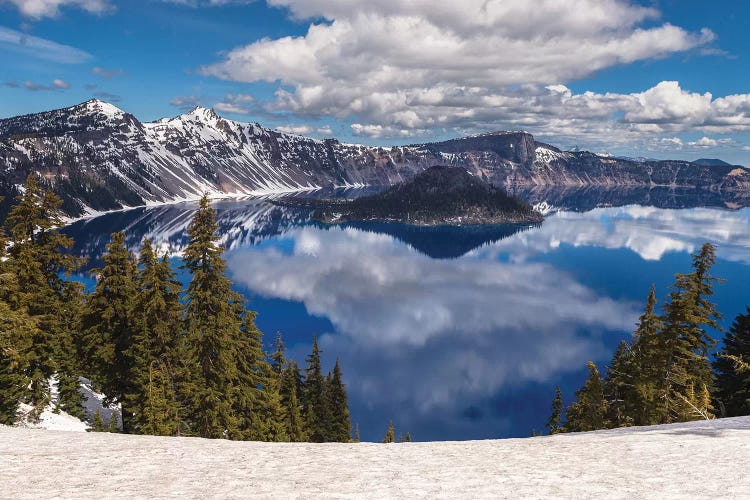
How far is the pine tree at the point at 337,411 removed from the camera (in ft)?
176

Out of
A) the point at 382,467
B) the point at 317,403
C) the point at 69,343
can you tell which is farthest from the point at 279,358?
the point at 382,467

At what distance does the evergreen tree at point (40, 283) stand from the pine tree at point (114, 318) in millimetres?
3046

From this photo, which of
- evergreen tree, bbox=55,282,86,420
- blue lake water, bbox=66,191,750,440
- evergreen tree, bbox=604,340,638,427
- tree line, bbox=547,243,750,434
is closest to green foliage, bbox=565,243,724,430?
tree line, bbox=547,243,750,434

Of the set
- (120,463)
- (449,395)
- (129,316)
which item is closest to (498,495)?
(120,463)

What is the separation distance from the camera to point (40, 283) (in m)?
33.4

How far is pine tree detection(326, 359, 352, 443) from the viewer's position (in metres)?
53.8

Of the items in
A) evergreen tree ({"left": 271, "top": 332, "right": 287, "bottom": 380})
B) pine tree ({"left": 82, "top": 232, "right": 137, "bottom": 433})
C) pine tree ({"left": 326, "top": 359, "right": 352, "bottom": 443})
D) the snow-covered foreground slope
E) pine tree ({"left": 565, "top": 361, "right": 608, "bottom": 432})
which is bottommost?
pine tree ({"left": 326, "top": 359, "right": 352, "bottom": 443})

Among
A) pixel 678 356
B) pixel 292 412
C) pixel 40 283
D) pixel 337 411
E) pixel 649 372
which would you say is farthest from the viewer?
pixel 337 411

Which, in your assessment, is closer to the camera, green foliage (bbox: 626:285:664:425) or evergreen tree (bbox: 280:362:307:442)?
green foliage (bbox: 626:285:664:425)

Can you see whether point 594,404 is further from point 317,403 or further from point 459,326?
point 459,326

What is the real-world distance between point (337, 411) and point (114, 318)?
101 ft

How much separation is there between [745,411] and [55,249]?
52.5 metres

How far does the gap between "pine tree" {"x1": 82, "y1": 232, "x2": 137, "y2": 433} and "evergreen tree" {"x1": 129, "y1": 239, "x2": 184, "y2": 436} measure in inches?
36.3

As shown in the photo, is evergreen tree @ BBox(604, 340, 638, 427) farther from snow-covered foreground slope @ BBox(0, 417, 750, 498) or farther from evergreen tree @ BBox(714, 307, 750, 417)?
snow-covered foreground slope @ BBox(0, 417, 750, 498)
